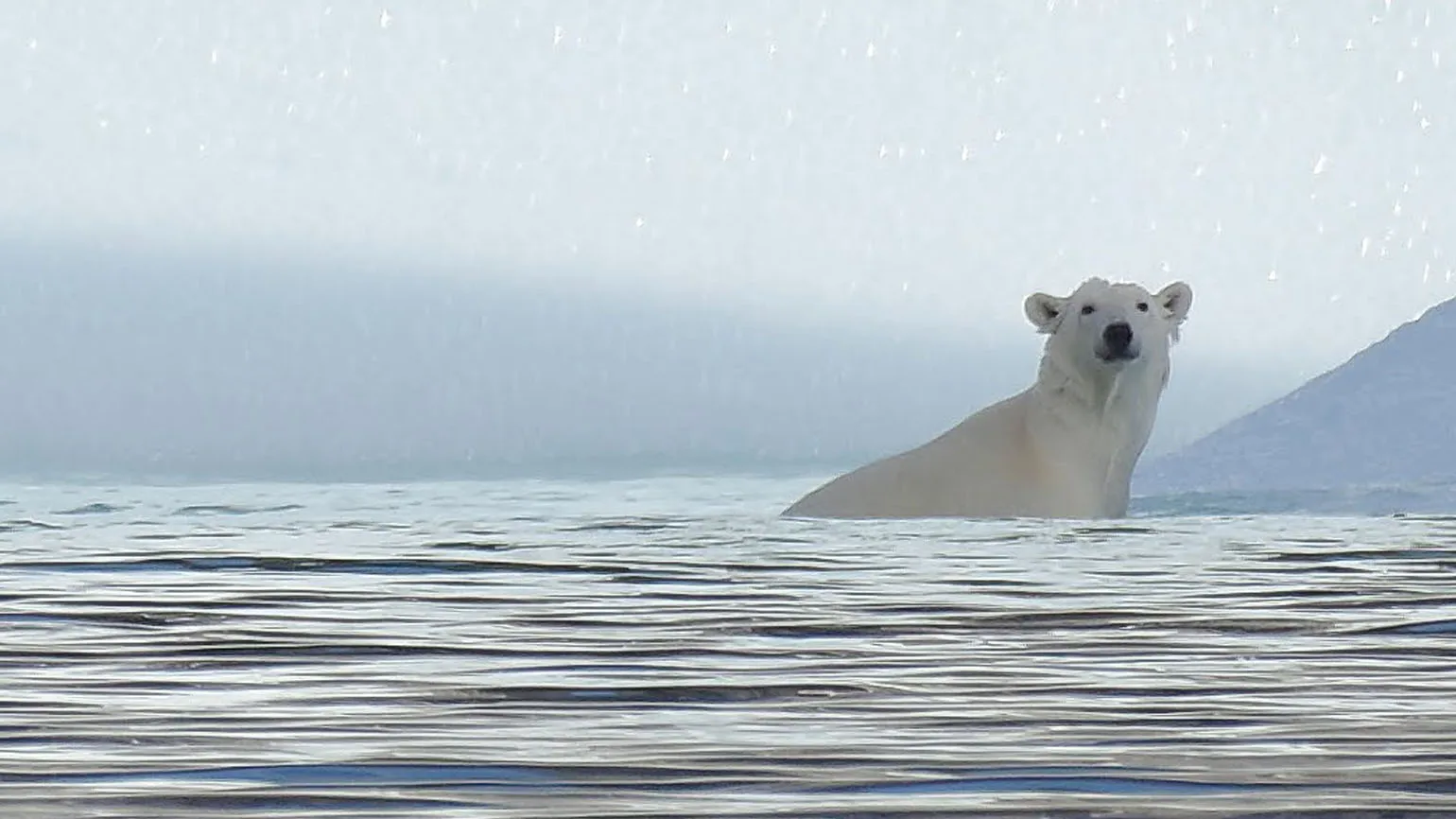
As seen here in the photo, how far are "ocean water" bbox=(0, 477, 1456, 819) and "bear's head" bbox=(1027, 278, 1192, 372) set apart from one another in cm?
274

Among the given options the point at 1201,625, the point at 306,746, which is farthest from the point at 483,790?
the point at 1201,625

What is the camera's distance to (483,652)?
5.40 metres

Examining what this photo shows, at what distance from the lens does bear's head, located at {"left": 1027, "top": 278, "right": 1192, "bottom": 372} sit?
12977 mm

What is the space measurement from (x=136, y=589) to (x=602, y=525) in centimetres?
626

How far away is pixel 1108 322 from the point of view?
42.5ft

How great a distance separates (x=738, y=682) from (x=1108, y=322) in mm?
8569

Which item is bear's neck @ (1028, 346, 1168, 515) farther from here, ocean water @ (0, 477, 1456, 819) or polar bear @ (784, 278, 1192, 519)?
ocean water @ (0, 477, 1456, 819)

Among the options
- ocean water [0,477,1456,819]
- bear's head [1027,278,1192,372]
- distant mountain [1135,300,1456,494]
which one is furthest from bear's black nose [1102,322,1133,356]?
distant mountain [1135,300,1456,494]

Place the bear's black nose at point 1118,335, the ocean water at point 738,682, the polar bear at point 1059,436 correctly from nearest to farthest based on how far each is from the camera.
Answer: the ocean water at point 738,682 < the polar bear at point 1059,436 < the bear's black nose at point 1118,335

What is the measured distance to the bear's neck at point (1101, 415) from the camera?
13.2m

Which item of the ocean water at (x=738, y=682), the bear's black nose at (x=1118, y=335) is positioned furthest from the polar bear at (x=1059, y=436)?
the ocean water at (x=738, y=682)

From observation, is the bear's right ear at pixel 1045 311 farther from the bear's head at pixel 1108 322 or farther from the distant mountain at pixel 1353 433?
the distant mountain at pixel 1353 433

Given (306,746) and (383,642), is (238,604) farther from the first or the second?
(306,746)

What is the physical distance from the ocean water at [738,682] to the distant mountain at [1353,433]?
30.7 m
